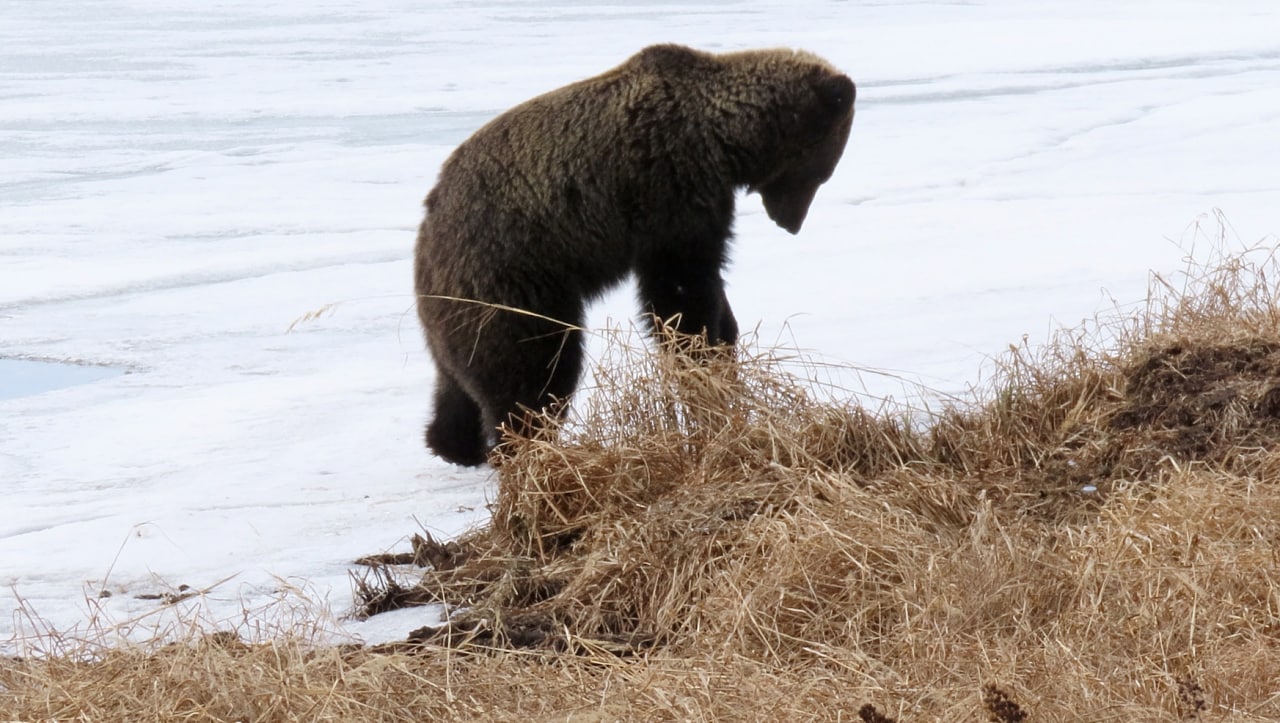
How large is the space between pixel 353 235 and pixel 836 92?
17.9ft

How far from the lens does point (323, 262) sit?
955 centimetres

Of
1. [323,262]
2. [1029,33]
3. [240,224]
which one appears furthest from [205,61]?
[1029,33]

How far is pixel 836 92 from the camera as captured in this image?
5.68m

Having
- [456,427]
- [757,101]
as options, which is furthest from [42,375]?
[757,101]

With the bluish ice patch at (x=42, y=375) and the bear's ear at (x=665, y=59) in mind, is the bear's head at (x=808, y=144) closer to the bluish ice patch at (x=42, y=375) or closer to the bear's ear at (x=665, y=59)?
the bear's ear at (x=665, y=59)

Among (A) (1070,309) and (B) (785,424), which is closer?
(B) (785,424)

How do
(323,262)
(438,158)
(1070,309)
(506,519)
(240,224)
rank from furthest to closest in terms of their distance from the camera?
1. (438,158)
2. (240,224)
3. (323,262)
4. (1070,309)
5. (506,519)

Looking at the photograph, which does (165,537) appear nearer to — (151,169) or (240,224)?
(240,224)

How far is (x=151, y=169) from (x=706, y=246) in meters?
8.43

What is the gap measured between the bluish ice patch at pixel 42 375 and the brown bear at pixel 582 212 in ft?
7.96

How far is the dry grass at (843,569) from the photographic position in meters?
3.15

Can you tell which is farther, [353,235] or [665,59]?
[353,235]

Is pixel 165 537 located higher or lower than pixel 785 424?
lower

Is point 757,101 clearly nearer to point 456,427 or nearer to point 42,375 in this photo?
point 456,427
